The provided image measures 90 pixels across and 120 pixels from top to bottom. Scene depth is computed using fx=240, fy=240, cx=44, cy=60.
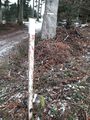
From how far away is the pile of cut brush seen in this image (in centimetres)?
414

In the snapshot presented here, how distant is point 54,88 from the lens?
4.77 m

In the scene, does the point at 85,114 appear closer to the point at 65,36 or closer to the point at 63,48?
the point at 63,48

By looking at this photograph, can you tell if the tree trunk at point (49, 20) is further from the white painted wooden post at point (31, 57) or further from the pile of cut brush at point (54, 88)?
the white painted wooden post at point (31, 57)

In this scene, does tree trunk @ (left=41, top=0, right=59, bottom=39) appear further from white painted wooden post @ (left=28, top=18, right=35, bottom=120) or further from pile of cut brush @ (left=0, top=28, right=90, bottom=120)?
white painted wooden post @ (left=28, top=18, right=35, bottom=120)

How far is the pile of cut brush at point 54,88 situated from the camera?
4.14 m

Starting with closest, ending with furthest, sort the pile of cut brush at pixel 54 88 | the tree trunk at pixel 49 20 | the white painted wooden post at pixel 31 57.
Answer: the white painted wooden post at pixel 31 57 < the pile of cut brush at pixel 54 88 < the tree trunk at pixel 49 20

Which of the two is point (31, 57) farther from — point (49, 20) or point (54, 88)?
point (49, 20)

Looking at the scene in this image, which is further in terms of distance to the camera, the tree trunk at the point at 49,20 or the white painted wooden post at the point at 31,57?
the tree trunk at the point at 49,20

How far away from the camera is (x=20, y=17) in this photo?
27.0 m

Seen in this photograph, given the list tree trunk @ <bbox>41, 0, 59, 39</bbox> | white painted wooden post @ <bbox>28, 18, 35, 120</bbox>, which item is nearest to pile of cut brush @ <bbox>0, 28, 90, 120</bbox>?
white painted wooden post @ <bbox>28, 18, 35, 120</bbox>

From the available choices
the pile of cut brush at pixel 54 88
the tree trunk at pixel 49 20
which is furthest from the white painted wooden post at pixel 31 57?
the tree trunk at pixel 49 20

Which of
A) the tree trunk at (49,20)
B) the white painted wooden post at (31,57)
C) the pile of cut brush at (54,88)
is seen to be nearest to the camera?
the white painted wooden post at (31,57)

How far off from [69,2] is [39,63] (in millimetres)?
6568

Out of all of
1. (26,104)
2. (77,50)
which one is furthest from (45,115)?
(77,50)
